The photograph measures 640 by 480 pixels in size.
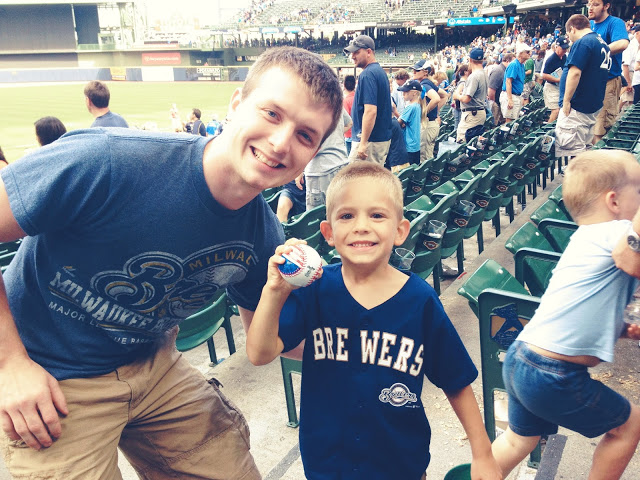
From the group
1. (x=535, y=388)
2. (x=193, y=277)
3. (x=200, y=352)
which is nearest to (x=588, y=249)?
(x=535, y=388)

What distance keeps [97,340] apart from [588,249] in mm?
1531

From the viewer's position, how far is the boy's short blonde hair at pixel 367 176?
1609mm

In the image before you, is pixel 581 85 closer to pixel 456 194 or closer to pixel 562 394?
pixel 456 194

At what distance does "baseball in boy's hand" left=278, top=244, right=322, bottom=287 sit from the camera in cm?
141

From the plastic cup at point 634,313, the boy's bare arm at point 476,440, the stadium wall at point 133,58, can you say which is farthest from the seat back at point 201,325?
the stadium wall at point 133,58

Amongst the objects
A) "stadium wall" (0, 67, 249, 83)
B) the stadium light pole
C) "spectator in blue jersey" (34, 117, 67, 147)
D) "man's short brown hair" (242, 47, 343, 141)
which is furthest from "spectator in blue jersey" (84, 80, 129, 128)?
"stadium wall" (0, 67, 249, 83)

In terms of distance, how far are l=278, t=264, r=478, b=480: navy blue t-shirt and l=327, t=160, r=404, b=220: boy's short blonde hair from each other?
224 millimetres

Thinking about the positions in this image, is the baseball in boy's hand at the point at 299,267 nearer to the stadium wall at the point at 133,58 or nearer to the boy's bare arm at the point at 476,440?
the boy's bare arm at the point at 476,440

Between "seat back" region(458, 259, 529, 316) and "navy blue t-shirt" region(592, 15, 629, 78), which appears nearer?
"seat back" region(458, 259, 529, 316)

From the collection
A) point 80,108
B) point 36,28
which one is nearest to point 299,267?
point 80,108

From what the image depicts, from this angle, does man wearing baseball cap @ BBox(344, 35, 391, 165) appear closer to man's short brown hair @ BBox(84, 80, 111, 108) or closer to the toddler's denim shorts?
man's short brown hair @ BBox(84, 80, 111, 108)

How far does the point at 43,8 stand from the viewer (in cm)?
5969

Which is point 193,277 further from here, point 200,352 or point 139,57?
point 139,57

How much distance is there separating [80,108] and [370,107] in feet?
90.0
